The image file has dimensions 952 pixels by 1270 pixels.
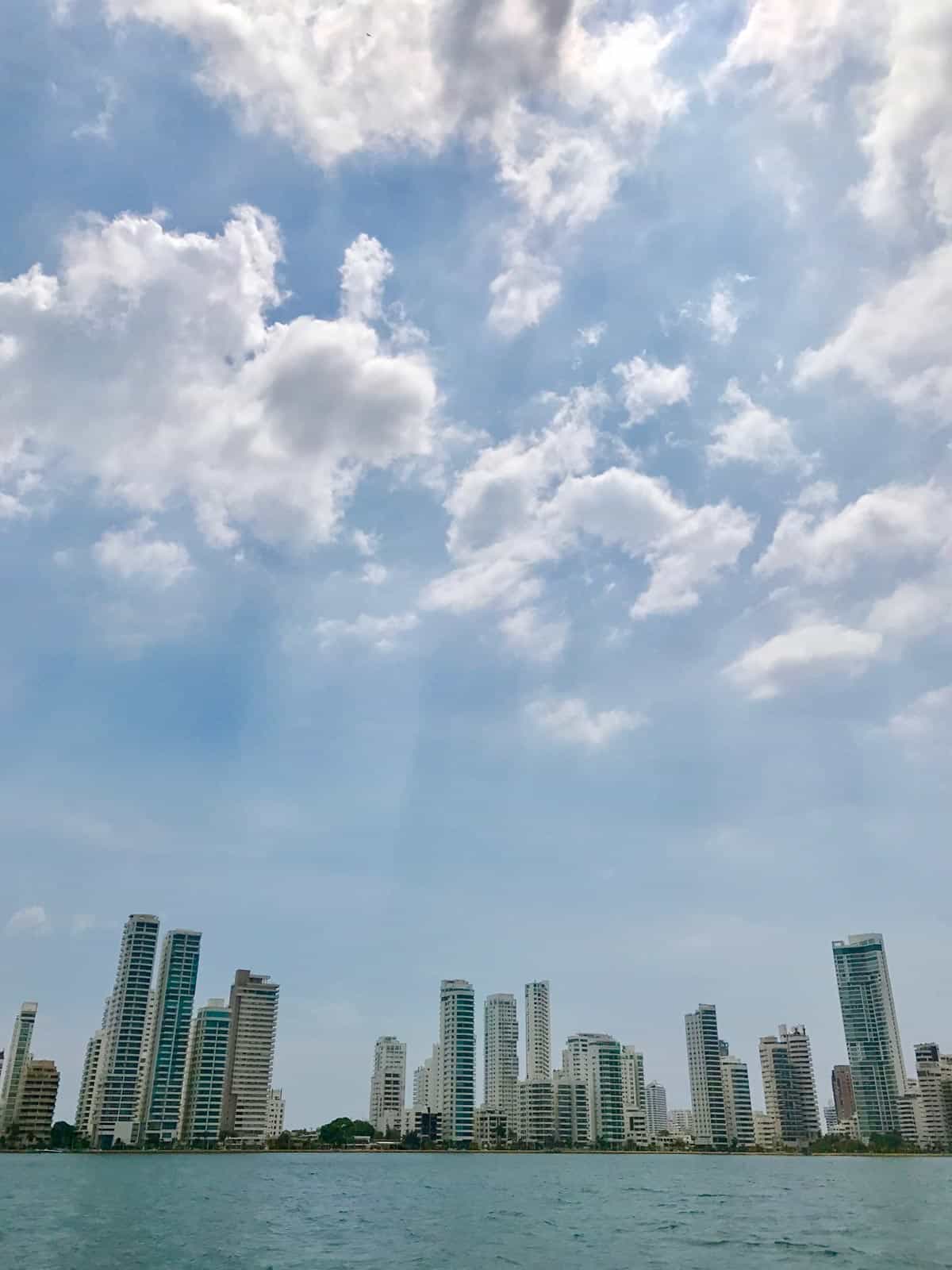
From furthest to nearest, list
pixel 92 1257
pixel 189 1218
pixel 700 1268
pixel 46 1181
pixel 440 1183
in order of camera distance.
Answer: pixel 440 1183 → pixel 46 1181 → pixel 189 1218 → pixel 92 1257 → pixel 700 1268

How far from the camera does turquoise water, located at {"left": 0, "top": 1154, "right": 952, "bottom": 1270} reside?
161ft

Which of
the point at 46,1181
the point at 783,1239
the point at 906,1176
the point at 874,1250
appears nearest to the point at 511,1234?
the point at 783,1239

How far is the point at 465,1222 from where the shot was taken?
6944 centimetres

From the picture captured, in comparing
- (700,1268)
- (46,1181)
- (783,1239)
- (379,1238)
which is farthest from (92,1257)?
(46,1181)

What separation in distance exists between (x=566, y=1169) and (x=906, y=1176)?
51956 millimetres

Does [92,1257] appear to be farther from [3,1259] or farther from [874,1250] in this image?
[874,1250]

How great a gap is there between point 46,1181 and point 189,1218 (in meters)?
53.2

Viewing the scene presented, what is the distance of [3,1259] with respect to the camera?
4688 centimetres

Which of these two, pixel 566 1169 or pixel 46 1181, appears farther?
pixel 566 1169

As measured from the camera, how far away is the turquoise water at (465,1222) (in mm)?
49000

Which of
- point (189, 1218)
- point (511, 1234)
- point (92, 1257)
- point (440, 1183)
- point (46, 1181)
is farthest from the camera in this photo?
point (440, 1183)

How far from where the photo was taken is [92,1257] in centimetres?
4828

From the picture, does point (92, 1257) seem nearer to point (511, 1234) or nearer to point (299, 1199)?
point (511, 1234)

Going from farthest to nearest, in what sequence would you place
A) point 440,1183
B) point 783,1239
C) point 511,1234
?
point 440,1183 < point 511,1234 < point 783,1239
